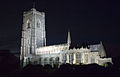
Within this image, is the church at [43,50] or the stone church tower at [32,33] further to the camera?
the stone church tower at [32,33]

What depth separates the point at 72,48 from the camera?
94438 mm

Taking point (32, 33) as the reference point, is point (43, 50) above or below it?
below

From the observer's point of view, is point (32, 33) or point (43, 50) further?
point (32, 33)

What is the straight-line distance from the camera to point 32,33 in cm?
12225

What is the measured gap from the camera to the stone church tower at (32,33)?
120512mm

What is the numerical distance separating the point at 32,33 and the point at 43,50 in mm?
13312

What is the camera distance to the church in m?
90.0

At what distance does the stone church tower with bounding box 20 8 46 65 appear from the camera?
120512mm

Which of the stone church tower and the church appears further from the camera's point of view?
the stone church tower

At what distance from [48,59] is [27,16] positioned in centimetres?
3737

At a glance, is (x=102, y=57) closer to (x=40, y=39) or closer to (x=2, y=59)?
(x=40, y=39)

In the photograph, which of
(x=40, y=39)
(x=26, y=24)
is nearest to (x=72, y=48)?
(x=40, y=39)

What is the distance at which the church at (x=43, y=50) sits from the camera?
8999 centimetres

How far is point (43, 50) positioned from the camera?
383 feet
